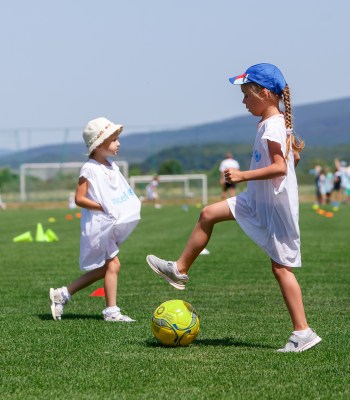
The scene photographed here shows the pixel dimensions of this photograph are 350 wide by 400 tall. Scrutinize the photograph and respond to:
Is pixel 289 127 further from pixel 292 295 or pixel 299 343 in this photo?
pixel 299 343

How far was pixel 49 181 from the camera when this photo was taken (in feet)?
184

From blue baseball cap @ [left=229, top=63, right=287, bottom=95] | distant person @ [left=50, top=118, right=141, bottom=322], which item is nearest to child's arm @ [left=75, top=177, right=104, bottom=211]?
distant person @ [left=50, top=118, right=141, bottom=322]

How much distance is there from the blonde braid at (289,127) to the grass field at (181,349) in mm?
1372

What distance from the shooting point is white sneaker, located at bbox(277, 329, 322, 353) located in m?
6.35

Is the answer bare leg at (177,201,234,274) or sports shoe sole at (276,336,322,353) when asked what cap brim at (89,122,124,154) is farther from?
sports shoe sole at (276,336,322,353)

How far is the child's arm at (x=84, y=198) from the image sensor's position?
26.4 ft

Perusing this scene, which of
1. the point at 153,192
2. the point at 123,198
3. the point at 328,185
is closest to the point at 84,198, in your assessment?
the point at 123,198

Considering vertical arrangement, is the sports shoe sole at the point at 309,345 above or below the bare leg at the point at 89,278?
above

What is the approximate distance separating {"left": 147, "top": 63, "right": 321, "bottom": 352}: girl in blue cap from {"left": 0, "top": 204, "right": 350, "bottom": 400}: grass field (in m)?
0.42

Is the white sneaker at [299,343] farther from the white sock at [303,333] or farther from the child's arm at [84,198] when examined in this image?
the child's arm at [84,198]

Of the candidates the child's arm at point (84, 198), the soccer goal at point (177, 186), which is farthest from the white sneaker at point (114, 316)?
the soccer goal at point (177, 186)

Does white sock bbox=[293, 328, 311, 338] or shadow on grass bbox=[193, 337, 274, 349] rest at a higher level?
white sock bbox=[293, 328, 311, 338]

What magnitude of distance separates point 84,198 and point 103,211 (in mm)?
199

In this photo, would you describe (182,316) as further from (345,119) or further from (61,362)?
(345,119)
